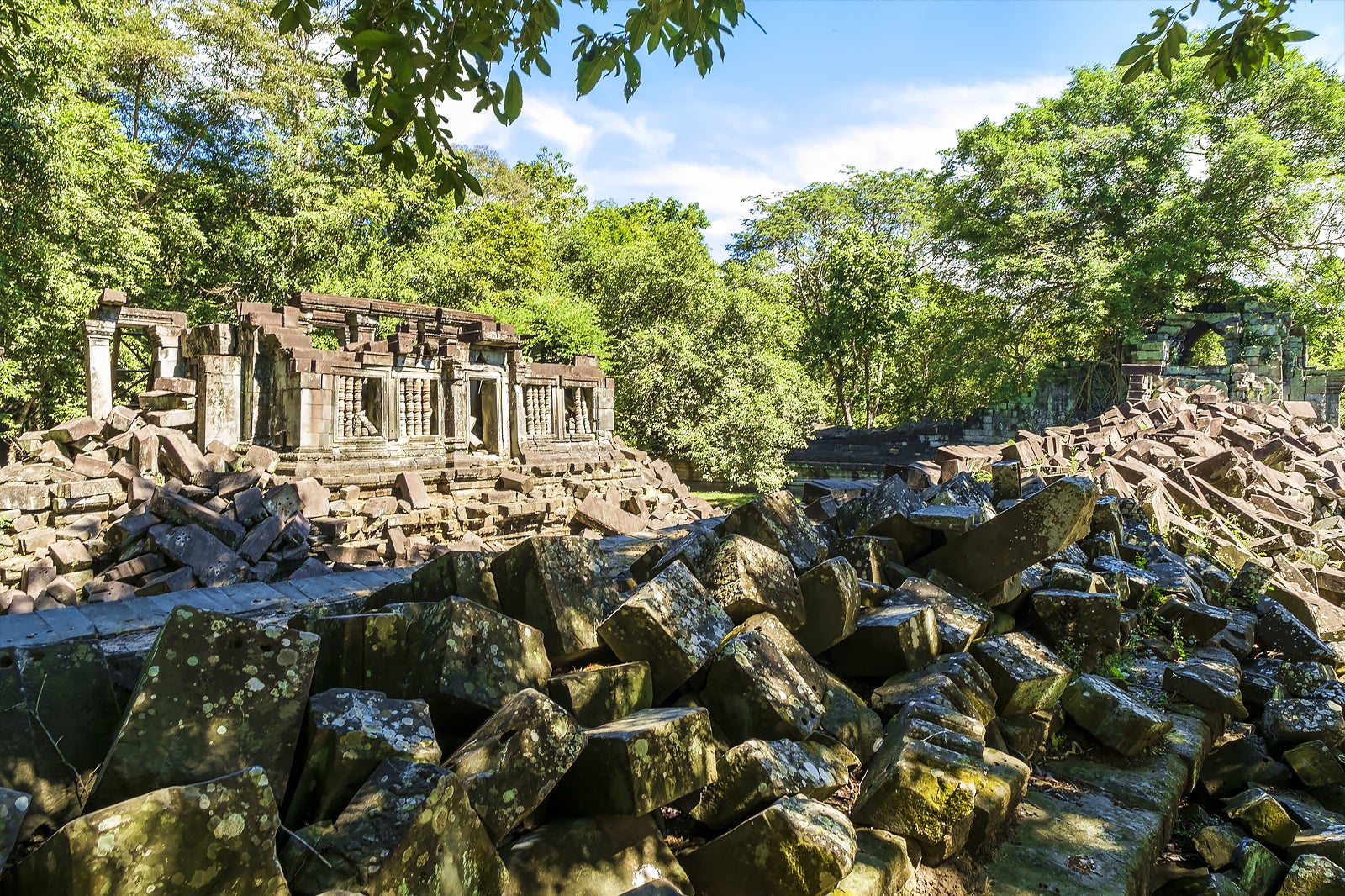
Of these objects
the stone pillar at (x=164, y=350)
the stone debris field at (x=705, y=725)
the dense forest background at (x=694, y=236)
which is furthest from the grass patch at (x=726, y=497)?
the stone debris field at (x=705, y=725)

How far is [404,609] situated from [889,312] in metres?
27.5

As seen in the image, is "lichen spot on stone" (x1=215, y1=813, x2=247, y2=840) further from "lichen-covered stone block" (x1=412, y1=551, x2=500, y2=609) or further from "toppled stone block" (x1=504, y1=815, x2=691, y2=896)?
"lichen-covered stone block" (x1=412, y1=551, x2=500, y2=609)

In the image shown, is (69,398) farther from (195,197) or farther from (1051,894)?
(1051,894)

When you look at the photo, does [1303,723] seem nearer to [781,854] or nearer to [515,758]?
[781,854]

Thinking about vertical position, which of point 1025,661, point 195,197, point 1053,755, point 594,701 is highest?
point 195,197

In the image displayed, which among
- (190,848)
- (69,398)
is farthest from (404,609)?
(69,398)

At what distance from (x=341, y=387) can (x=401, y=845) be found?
39.5 feet

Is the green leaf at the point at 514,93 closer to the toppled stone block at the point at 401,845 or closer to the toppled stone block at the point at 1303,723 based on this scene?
the toppled stone block at the point at 401,845

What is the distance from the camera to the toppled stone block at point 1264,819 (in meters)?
2.85

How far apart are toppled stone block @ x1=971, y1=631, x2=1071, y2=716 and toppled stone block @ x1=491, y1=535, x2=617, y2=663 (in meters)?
1.70

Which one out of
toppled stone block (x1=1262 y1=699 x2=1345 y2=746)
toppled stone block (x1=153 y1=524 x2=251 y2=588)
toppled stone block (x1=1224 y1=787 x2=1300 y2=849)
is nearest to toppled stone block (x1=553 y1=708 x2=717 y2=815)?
→ toppled stone block (x1=1224 y1=787 x2=1300 y2=849)

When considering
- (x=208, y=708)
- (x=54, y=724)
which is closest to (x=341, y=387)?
(x=54, y=724)

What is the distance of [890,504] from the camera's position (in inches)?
163

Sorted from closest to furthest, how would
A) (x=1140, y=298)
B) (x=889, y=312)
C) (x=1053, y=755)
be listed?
(x=1053, y=755), (x=1140, y=298), (x=889, y=312)
